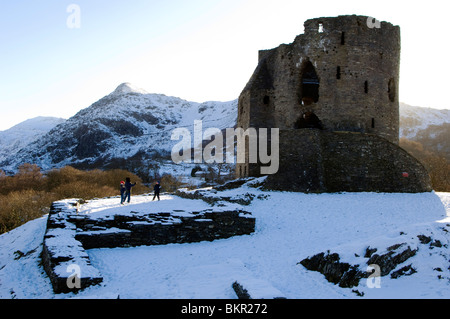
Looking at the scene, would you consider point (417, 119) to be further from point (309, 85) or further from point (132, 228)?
point (132, 228)

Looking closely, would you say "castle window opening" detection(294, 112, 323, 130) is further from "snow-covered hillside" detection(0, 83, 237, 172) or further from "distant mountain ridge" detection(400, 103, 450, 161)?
"snow-covered hillside" detection(0, 83, 237, 172)

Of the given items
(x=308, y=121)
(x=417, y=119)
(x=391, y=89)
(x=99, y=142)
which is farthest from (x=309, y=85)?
(x=99, y=142)

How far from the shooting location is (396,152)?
21.5 m

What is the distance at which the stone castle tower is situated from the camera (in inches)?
810

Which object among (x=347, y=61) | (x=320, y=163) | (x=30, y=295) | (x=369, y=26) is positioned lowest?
(x=30, y=295)

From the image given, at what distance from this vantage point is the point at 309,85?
2664 centimetres

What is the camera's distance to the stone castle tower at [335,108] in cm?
2058

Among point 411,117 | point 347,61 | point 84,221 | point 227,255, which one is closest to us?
point 227,255

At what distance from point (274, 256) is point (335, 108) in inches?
624

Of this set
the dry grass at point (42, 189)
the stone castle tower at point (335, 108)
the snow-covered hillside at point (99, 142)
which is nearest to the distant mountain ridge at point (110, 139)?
the snow-covered hillside at point (99, 142)

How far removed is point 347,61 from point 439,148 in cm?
9141

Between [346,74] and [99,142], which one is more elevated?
[346,74]
